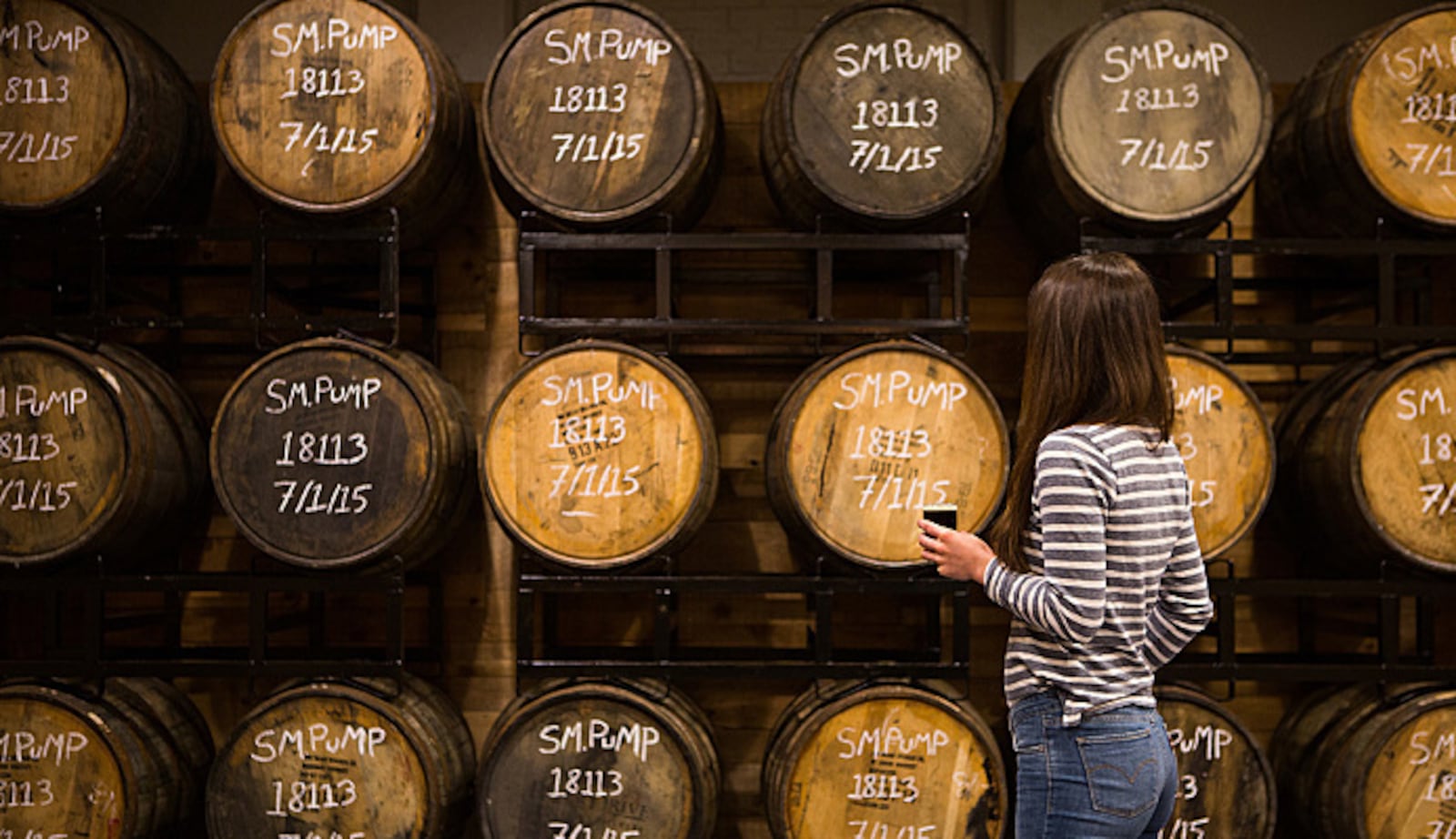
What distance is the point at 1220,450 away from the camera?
262cm

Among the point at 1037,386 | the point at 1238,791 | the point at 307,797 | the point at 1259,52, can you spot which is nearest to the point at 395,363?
the point at 307,797

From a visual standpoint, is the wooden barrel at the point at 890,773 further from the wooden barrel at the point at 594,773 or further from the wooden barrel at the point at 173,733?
the wooden barrel at the point at 173,733

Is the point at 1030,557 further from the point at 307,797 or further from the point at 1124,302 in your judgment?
the point at 307,797

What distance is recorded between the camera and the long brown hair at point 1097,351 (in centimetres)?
154

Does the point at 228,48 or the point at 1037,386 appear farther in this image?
the point at 228,48

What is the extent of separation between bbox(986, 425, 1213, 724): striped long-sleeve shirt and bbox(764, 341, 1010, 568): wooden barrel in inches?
36.7

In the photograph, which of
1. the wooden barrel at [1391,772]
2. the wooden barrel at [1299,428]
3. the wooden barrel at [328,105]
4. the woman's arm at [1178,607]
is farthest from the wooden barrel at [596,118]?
the wooden barrel at [1391,772]

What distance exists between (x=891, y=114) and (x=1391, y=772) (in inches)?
85.3

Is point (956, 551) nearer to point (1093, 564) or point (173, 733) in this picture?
point (1093, 564)

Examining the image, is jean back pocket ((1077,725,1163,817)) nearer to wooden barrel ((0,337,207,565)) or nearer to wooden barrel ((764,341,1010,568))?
wooden barrel ((764,341,1010,568))

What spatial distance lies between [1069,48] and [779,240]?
0.92m

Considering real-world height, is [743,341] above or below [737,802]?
above

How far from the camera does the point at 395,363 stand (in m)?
2.61

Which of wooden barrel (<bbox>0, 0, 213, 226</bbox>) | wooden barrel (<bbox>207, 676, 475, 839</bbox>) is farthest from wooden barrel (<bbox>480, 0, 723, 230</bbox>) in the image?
wooden barrel (<bbox>207, 676, 475, 839</bbox>)
